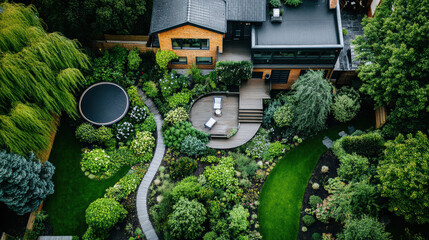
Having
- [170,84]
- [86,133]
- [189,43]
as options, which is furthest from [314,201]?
[86,133]

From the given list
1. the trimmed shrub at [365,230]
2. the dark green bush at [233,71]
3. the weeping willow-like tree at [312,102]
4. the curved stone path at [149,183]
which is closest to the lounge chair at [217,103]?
the dark green bush at [233,71]

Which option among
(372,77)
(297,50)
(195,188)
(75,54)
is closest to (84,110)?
(75,54)

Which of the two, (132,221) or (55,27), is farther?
(55,27)

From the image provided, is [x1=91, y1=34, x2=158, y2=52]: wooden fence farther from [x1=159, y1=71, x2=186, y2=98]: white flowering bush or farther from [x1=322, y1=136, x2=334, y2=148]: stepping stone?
[x1=322, y1=136, x2=334, y2=148]: stepping stone

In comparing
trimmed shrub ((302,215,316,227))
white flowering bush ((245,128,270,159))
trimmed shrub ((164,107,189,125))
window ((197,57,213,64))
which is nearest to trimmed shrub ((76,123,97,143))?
trimmed shrub ((164,107,189,125))

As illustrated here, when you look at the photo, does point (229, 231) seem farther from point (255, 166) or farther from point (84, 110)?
point (84, 110)

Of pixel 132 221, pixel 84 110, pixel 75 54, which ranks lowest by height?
pixel 132 221
